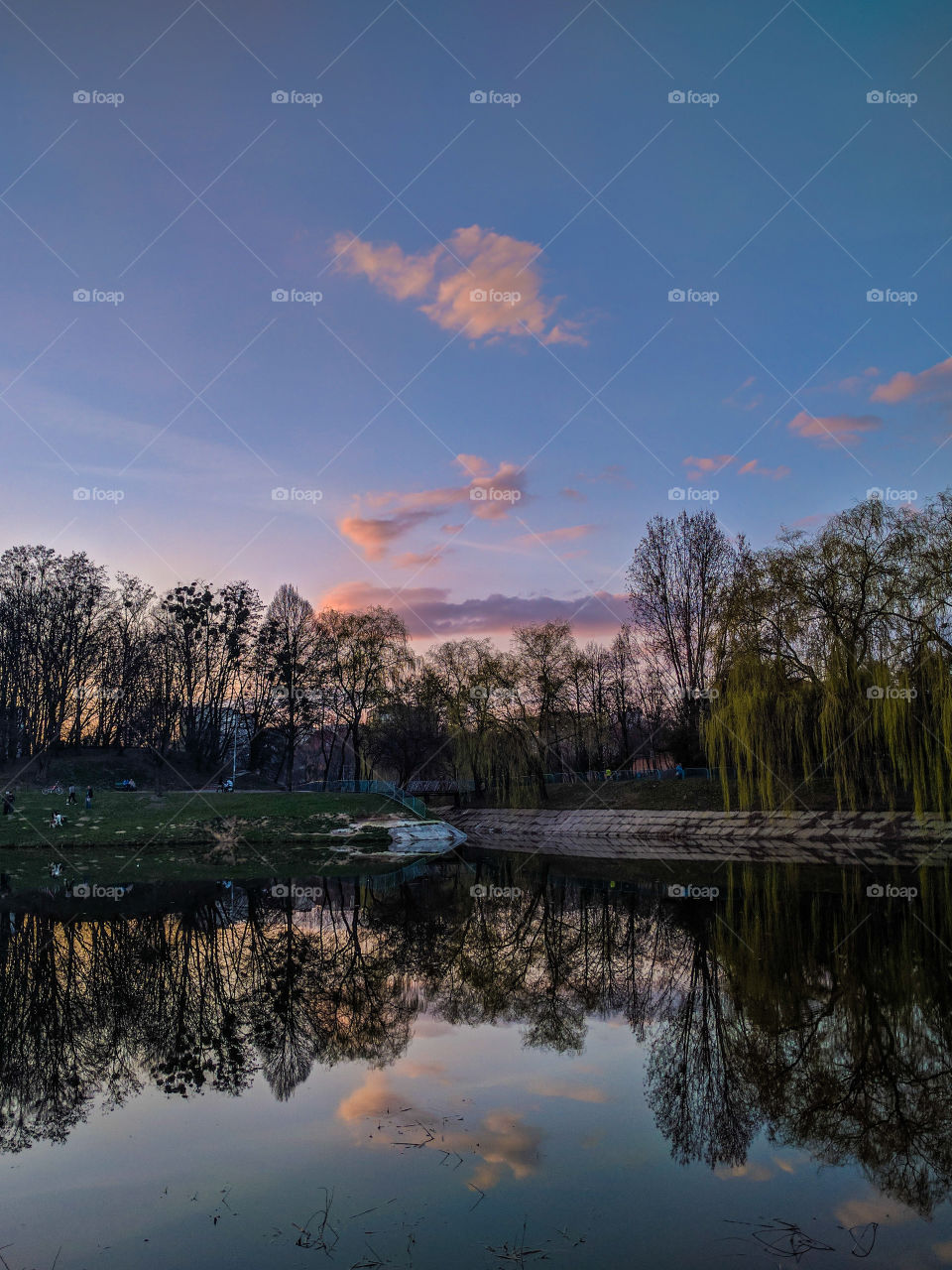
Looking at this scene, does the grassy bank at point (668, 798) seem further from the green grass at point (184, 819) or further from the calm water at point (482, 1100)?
the calm water at point (482, 1100)

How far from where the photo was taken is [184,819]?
36.1m

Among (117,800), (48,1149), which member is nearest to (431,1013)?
(48,1149)

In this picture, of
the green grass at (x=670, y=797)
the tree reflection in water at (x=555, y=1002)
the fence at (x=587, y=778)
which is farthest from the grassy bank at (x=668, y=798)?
the tree reflection in water at (x=555, y=1002)

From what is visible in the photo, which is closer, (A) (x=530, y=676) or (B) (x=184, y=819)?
(B) (x=184, y=819)

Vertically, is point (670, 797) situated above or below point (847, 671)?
below

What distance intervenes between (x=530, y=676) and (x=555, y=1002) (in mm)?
42542

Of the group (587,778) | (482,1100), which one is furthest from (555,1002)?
(587,778)

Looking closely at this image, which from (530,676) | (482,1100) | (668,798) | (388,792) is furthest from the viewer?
(530,676)

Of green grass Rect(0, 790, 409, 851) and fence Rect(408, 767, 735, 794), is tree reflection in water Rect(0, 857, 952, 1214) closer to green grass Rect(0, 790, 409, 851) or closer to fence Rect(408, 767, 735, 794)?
green grass Rect(0, 790, 409, 851)

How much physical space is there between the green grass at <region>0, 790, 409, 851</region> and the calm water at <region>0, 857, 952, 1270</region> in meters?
20.6

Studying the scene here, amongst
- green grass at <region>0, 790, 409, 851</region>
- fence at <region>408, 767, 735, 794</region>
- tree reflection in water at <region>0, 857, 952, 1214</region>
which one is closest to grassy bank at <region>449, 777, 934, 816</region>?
fence at <region>408, 767, 735, 794</region>

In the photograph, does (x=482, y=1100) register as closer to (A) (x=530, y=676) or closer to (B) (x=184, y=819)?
(B) (x=184, y=819)

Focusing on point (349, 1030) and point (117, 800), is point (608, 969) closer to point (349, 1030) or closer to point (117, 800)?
point (349, 1030)

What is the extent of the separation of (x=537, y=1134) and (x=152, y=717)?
2012 inches
